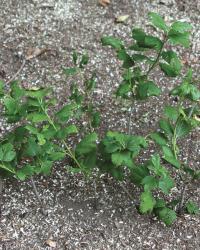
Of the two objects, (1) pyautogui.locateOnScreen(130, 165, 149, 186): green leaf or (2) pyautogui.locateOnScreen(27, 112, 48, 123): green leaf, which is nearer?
(2) pyautogui.locateOnScreen(27, 112, 48, 123): green leaf

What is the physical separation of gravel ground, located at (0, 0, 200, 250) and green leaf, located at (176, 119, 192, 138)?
0.44m

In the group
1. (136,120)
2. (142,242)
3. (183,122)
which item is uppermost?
(183,122)

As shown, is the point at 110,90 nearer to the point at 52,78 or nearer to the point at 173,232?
the point at 52,78

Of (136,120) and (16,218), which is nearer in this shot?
(16,218)

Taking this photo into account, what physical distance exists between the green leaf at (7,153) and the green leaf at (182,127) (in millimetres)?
747

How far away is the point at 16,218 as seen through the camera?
2.70 metres

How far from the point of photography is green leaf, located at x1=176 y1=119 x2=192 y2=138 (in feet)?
8.30

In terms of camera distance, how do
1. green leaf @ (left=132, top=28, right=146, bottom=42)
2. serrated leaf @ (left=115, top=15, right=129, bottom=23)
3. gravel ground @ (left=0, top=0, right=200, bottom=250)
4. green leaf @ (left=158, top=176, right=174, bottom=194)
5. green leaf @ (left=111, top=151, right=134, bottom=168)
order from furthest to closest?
serrated leaf @ (left=115, top=15, right=129, bottom=23) < gravel ground @ (left=0, top=0, right=200, bottom=250) < green leaf @ (left=132, top=28, right=146, bottom=42) < green leaf @ (left=158, top=176, right=174, bottom=194) < green leaf @ (left=111, top=151, right=134, bottom=168)

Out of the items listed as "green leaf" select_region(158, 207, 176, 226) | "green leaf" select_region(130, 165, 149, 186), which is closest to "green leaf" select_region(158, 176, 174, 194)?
"green leaf" select_region(130, 165, 149, 186)

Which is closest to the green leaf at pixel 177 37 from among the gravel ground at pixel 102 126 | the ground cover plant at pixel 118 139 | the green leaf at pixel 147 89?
the ground cover plant at pixel 118 139

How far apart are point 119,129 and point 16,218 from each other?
0.78 m

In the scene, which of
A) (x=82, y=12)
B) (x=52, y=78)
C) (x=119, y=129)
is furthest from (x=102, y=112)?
(x=82, y=12)

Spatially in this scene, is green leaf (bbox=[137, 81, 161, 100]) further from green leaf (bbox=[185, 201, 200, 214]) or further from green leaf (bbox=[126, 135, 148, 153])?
green leaf (bbox=[185, 201, 200, 214])

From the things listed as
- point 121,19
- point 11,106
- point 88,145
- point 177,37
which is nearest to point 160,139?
point 88,145
